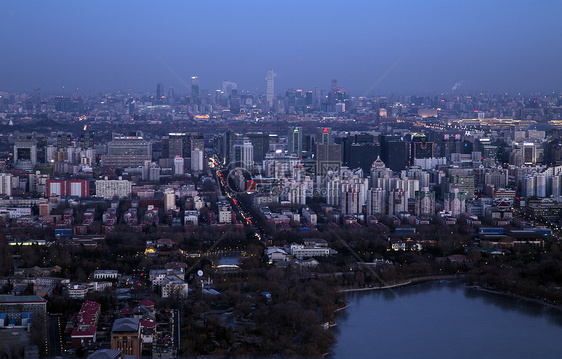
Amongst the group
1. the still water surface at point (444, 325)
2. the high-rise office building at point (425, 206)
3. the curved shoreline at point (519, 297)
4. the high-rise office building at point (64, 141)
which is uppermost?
the high-rise office building at point (64, 141)

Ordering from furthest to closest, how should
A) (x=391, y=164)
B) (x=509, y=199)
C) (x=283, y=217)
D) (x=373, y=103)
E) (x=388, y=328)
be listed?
1. (x=373, y=103)
2. (x=391, y=164)
3. (x=509, y=199)
4. (x=283, y=217)
5. (x=388, y=328)

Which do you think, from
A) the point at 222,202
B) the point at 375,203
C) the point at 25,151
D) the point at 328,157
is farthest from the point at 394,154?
the point at 25,151

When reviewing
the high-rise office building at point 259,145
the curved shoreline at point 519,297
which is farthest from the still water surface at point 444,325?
the high-rise office building at point 259,145

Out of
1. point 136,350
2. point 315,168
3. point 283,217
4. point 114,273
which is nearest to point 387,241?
point 283,217

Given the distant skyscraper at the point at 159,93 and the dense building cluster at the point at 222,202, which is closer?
the dense building cluster at the point at 222,202

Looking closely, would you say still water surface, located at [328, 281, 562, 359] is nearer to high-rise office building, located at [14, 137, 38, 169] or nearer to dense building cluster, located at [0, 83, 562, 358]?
dense building cluster, located at [0, 83, 562, 358]

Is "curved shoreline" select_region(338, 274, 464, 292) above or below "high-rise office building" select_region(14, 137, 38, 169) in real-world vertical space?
below

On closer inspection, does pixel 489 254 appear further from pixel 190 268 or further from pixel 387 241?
pixel 190 268

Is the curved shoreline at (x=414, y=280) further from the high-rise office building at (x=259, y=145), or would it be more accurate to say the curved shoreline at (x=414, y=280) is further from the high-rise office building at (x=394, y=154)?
the high-rise office building at (x=259, y=145)

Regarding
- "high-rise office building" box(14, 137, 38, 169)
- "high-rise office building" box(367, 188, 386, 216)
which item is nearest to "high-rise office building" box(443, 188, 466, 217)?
"high-rise office building" box(367, 188, 386, 216)
